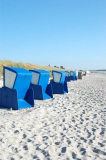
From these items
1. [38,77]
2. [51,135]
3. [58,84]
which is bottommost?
[51,135]

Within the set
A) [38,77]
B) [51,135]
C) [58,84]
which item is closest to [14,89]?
[38,77]

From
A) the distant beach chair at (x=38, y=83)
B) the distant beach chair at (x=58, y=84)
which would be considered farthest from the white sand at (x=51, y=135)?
the distant beach chair at (x=58, y=84)

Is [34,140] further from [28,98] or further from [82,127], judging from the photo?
[28,98]

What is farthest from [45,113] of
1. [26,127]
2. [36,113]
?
[26,127]

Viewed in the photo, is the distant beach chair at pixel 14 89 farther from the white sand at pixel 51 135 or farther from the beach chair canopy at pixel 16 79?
the white sand at pixel 51 135

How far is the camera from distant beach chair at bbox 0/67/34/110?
5.95 meters

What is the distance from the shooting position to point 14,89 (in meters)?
5.92

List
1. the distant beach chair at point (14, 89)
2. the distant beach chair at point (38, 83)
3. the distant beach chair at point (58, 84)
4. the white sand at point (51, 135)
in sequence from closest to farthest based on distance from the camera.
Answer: the white sand at point (51, 135), the distant beach chair at point (14, 89), the distant beach chair at point (38, 83), the distant beach chair at point (58, 84)

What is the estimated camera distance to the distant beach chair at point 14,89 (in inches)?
234

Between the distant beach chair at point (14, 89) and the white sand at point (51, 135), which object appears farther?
the distant beach chair at point (14, 89)

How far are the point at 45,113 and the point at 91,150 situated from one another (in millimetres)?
2569

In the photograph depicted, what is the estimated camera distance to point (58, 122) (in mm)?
4805

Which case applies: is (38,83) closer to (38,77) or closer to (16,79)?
(38,77)

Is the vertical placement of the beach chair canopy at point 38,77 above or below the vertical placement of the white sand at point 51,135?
above
